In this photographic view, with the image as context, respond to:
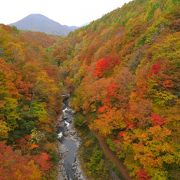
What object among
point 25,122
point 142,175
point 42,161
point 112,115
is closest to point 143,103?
point 112,115

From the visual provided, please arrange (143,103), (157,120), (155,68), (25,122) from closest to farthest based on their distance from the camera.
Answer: (157,120) < (143,103) < (155,68) < (25,122)

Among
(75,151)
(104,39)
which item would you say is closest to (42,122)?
(75,151)

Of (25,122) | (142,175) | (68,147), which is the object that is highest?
(25,122)

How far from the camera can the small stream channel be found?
→ 35125 mm

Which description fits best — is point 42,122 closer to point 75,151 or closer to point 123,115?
point 75,151

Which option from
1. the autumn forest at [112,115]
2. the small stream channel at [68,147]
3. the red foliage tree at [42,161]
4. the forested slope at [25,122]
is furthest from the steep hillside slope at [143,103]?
the forested slope at [25,122]

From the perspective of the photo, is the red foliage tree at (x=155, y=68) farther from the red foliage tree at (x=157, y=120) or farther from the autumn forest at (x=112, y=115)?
the red foliage tree at (x=157, y=120)

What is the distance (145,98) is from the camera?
1248 inches

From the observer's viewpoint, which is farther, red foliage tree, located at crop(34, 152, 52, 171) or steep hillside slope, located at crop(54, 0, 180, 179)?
red foliage tree, located at crop(34, 152, 52, 171)

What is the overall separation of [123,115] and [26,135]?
1206 cm

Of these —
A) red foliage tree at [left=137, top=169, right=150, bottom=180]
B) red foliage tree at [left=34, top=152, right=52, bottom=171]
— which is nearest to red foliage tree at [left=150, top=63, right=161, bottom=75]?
red foliage tree at [left=137, top=169, right=150, bottom=180]

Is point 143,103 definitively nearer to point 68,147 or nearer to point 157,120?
point 157,120

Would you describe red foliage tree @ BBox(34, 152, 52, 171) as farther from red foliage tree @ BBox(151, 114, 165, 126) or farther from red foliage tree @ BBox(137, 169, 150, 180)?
red foliage tree @ BBox(151, 114, 165, 126)

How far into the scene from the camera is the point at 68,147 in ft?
138
